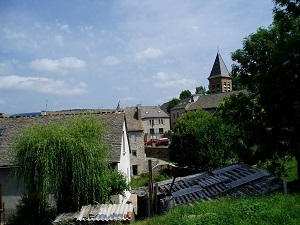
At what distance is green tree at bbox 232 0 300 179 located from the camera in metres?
13.2

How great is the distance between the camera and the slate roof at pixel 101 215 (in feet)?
35.0

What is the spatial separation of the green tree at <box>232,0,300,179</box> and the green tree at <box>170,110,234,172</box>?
46.1 feet

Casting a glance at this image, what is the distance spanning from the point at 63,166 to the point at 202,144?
1996 cm

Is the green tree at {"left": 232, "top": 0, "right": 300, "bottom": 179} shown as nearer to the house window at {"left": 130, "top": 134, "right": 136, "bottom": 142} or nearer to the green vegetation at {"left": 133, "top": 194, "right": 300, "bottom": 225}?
the green vegetation at {"left": 133, "top": 194, "right": 300, "bottom": 225}

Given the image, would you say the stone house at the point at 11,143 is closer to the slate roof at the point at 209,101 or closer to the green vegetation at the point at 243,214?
the green vegetation at the point at 243,214

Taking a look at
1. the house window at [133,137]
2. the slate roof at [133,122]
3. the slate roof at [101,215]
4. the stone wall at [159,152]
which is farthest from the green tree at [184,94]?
the slate roof at [101,215]

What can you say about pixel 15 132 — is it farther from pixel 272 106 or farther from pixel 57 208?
pixel 272 106

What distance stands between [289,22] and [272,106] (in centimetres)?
395

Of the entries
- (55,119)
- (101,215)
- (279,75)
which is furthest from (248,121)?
(55,119)

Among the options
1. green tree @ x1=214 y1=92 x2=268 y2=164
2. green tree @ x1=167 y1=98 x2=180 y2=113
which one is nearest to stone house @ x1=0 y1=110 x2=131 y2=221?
green tree @ x1=214 y1=92 x2=268 y2=164

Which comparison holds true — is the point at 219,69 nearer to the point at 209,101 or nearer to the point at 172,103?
the point at 209,101

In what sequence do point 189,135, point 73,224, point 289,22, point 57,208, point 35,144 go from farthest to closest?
1. point 189,135
2. point 289,22
3. point 57,208
4. point 35,144
5. point 73,224

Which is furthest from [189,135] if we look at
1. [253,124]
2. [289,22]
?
[289,22]

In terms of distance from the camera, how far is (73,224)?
10.9 meters
